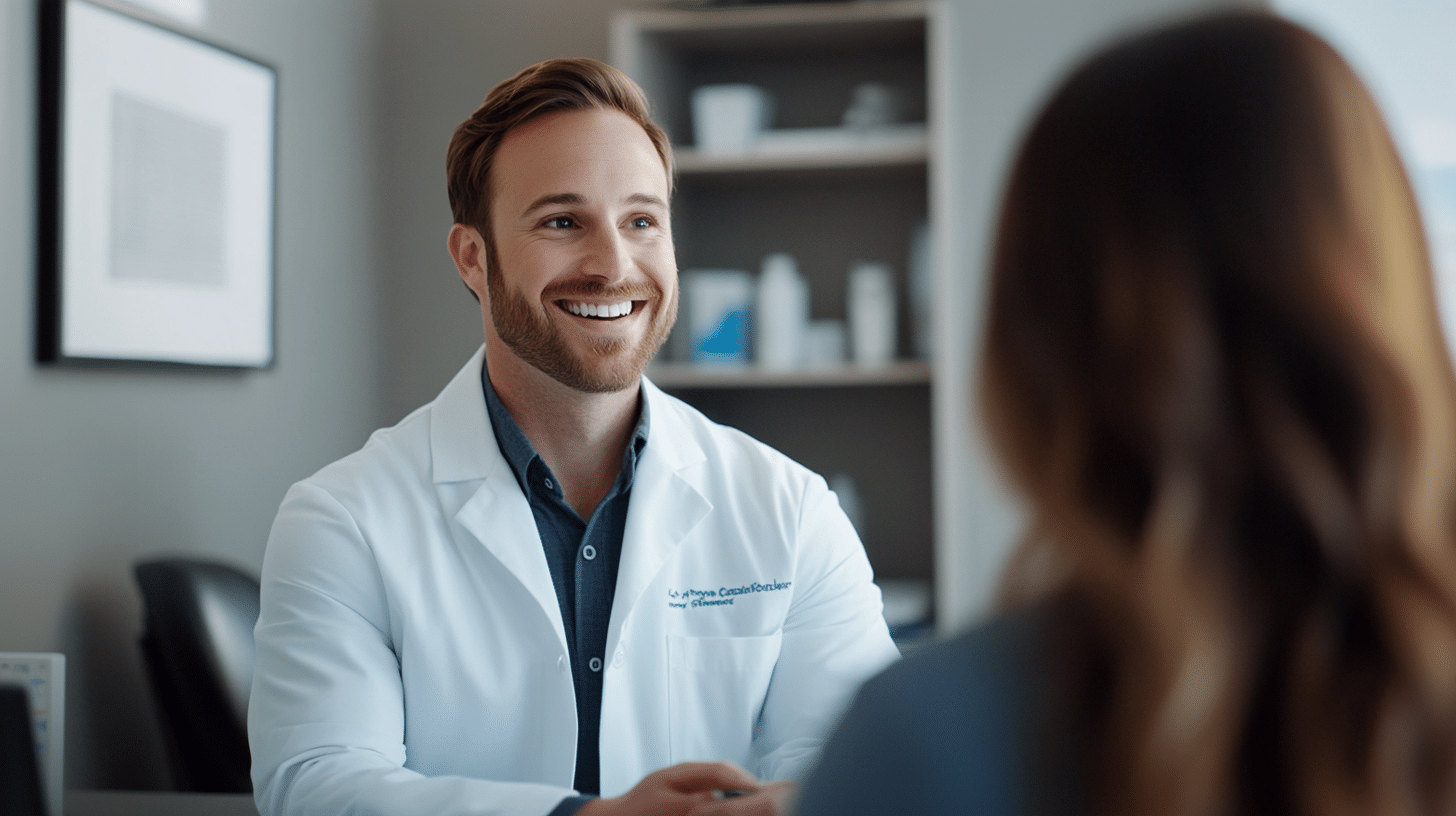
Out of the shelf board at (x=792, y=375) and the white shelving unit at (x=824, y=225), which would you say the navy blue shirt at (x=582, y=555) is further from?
the white shelving unit at (x=824, y=225)

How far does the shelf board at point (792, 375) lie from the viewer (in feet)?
8.29

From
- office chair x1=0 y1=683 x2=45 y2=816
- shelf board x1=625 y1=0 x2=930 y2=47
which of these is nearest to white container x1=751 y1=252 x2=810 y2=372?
shelf board x1=625 y1=0 x2=930 y2=47

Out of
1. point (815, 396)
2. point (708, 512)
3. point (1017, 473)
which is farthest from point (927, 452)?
point (1017, 473)

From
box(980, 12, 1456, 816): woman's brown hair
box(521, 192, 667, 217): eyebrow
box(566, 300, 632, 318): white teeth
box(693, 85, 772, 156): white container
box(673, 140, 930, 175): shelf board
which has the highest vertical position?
box(693, 85, 772, 156): white container

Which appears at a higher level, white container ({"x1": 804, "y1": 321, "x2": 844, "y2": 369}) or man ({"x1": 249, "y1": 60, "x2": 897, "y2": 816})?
white container ({"x1": 804, "y1": 321, "x2": 844, "y2": 369})

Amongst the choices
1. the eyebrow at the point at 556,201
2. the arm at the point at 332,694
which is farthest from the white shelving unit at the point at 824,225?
the arm at the point at 332,694

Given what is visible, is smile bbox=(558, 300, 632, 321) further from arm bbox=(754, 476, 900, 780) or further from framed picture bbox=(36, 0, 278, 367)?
framed picture bbox=(36, 0, 278, 367)

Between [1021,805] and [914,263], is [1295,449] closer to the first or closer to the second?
[1021,805]

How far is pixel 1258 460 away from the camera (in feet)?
1.70

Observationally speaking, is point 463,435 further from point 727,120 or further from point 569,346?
point 727,120

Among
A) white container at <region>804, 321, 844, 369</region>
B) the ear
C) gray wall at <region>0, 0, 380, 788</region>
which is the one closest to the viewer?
the ear

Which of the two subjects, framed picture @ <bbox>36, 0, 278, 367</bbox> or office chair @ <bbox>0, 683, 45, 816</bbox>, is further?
framed picture @ <bbox>36, 0, 278, 367</bbox>

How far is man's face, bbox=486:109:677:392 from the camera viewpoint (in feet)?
4.89

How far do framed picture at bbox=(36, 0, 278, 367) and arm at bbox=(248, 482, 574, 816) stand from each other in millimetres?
665
